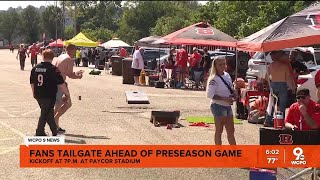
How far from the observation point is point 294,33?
10.7m

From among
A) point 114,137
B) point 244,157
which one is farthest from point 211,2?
point 244,157

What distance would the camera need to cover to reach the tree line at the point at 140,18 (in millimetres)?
49219

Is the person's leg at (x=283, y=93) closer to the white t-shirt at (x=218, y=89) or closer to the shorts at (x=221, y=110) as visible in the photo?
the shorts at (x=221, y=110)

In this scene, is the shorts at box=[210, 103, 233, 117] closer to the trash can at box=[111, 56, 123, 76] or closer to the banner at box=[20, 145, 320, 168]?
the banner at box=[20, 145, 320, 168]

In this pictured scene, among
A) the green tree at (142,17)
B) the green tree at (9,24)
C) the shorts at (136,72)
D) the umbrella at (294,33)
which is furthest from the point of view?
the green tree at (9,24)

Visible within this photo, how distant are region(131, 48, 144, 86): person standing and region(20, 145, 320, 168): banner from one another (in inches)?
708

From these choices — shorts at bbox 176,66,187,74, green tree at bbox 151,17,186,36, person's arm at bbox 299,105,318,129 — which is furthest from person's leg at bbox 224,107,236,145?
green tree at bbox 151,17,186,36

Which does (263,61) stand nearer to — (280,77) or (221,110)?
(280,77)

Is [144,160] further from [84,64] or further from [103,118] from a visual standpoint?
[84,64]

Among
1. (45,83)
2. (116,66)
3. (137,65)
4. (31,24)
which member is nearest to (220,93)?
(45,83)

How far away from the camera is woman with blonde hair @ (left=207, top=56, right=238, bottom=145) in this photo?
31.8ft

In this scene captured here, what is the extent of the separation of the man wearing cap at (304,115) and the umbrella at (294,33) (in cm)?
186

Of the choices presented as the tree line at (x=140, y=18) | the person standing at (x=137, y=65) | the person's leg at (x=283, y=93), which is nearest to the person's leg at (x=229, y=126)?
the person's leg at (x=283, y=93)

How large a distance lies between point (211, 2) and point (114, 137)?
56.3 m
